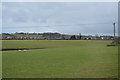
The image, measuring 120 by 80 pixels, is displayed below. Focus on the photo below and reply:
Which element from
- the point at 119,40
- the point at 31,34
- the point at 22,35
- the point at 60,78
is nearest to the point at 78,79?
the point at 60,78

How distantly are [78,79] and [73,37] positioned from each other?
190 feet

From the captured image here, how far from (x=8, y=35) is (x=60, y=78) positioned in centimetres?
4538

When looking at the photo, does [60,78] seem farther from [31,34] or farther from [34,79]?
[31,34]

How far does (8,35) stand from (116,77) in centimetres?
4598

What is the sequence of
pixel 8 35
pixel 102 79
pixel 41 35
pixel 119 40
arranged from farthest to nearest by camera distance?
pixel 41 35 → pixel 8 35 → pixel 119 40 → pixel 102 79

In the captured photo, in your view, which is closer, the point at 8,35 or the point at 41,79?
the point at 41,79

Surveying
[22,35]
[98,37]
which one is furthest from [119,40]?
[22,35]

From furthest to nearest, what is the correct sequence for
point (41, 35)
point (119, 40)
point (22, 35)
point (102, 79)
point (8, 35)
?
point (41, 35) < point (22, 35) < point (8, 35) < point (119, 40) < point (102, 79)

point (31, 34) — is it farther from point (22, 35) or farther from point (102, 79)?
point (102, 79)

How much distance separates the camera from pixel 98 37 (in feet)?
216

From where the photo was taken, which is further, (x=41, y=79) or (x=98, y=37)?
(x=98, y=37)

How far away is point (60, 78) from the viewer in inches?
286

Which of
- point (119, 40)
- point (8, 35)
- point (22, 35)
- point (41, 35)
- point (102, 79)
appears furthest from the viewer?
point (41, 35)

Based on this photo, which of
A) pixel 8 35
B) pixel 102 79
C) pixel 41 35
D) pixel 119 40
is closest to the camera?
pixel 102 79
